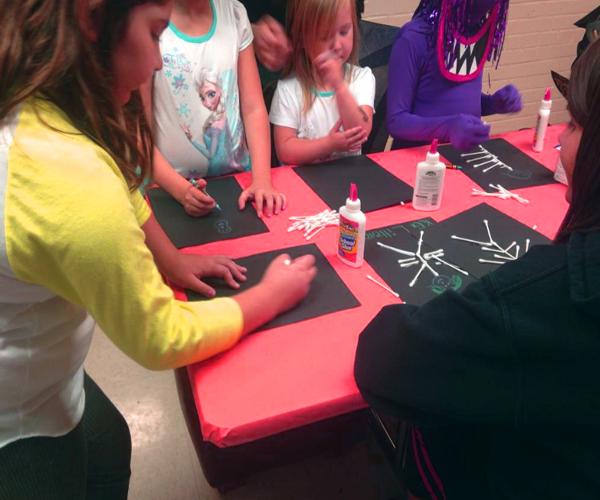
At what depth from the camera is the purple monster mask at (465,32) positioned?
1498mm

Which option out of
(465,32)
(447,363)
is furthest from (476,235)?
(465,32)

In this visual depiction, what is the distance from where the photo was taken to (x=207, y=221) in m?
1.17

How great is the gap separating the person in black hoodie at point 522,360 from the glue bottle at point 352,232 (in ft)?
0.83

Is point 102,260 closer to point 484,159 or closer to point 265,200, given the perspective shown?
point 265,200

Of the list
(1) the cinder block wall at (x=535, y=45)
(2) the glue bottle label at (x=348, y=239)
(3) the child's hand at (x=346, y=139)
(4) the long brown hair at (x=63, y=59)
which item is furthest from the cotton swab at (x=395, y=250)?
(1) the cinder block wall at (x=535, y=45)

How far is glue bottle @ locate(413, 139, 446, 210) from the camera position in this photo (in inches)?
44.6

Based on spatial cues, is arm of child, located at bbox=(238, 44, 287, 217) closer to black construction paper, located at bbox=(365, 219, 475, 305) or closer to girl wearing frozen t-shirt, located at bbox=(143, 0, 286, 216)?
girl wearing frozen t-shirt, located at bbox=(143, 0, 286, 216)

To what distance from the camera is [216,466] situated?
1.31 meters

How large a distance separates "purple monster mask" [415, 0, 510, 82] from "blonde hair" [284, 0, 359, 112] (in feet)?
0.82

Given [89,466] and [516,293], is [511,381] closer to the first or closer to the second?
[516,293]

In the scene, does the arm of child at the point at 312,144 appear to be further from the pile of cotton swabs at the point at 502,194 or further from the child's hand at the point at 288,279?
the child's hand at the point at 288,279

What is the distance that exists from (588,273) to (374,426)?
78 centimetres

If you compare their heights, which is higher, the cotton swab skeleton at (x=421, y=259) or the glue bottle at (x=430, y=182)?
the glue bottle at (x=430, y=182)

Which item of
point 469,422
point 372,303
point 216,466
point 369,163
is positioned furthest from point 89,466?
point 369,163
